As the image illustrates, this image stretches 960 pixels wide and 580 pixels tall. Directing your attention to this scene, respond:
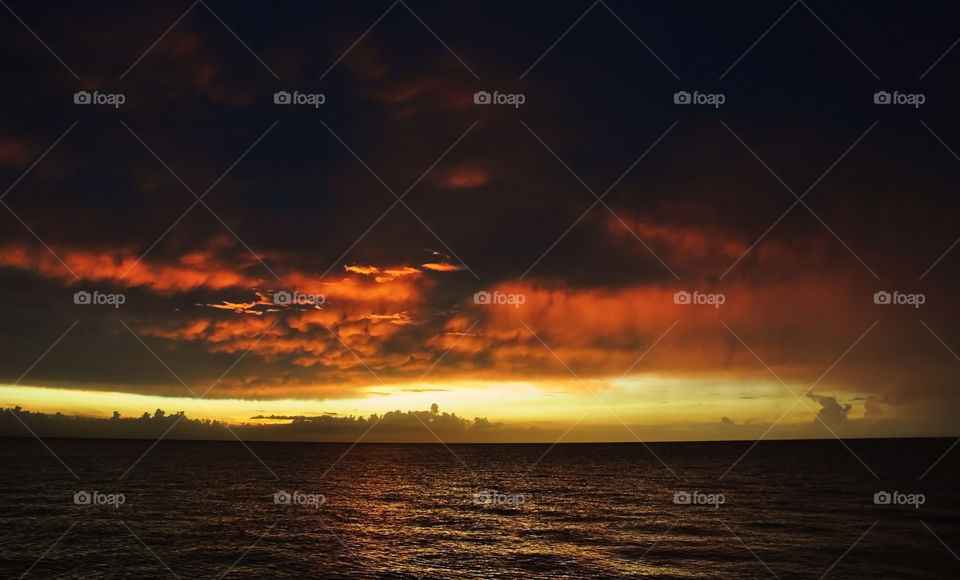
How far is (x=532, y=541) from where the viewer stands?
38688 mm

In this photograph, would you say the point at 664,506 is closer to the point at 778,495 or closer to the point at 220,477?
the point at 778,495

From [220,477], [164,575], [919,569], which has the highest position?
[220,477]

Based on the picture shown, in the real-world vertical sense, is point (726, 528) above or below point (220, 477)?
below

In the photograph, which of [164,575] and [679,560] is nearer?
[164,575]

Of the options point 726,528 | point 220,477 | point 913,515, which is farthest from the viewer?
point 220,477

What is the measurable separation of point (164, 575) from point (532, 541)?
19.4 meters

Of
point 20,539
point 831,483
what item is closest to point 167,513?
point 20,539

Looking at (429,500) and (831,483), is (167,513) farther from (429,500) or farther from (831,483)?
(831,483)

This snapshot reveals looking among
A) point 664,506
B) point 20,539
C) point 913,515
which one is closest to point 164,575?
point 20,539

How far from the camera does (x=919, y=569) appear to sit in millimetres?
31719

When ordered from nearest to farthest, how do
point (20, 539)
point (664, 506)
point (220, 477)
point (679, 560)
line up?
point (679, 560)
point (20, 539)
point (664, 506)
point (220, 477)

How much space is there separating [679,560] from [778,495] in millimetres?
37720

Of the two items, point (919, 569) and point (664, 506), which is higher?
point (664, 506)

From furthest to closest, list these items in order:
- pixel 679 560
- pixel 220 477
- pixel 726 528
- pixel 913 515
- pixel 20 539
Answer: pixel 220 477, pixel 913 515, pixel 726 528, pixel 20 539, pixel 679 560
